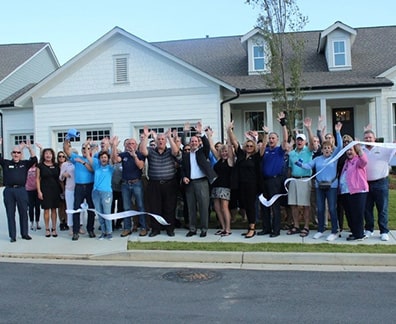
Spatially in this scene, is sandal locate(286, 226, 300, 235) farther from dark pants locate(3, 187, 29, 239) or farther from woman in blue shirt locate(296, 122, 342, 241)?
dark pants locate(3, 187, 29, 239)

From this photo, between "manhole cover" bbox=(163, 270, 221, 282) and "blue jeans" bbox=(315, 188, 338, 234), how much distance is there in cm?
266

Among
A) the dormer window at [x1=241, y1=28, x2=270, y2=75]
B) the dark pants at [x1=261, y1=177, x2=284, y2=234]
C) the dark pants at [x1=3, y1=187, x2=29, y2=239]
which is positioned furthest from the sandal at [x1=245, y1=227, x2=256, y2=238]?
the dormer window at [x1=241, y1=28, x2=270, y2=75]

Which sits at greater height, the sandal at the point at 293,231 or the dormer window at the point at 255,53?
the dormer window at the point at 255,53

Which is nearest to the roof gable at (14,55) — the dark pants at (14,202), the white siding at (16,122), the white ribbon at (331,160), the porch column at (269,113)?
the white siding at (16,122)

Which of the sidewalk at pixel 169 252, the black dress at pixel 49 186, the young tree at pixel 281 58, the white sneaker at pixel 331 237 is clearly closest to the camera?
the sidewalk at pixel 169 252

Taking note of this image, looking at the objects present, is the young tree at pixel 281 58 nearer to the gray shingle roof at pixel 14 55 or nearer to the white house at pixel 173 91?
the white house at pixel 173 91

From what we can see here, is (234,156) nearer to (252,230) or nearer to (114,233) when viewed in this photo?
(252,230)

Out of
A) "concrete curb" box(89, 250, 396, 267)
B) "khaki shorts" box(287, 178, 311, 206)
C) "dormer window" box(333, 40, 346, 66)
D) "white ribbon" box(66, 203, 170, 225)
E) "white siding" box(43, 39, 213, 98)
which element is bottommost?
"concrete curb" box(89, 250, 396, 267)

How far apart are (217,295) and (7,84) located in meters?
24.0

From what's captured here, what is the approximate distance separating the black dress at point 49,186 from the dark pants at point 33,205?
2.45 feet

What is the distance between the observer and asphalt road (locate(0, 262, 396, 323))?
4.88m

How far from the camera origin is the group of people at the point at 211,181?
8156 mm

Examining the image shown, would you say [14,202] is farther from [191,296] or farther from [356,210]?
[356,210]

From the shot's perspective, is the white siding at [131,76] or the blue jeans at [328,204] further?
the white siding at [131,76]
